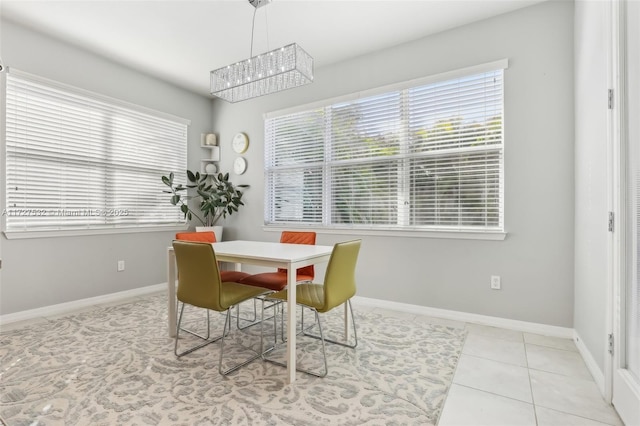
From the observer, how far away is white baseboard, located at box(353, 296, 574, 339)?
2.61 metres

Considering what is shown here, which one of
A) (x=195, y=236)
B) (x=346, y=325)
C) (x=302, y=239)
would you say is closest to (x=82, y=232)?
(x=195, y=236)

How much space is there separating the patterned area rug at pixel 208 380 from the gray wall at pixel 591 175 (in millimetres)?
878

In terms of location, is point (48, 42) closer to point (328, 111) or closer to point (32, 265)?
point (32, 265)

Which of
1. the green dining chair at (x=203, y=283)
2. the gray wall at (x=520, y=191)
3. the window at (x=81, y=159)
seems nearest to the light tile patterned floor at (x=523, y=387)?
the gray wall at (x=520, y=191)

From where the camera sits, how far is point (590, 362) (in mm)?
2031

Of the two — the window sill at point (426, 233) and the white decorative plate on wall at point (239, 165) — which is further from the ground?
the white decorative plate on wall at point (239, 165)

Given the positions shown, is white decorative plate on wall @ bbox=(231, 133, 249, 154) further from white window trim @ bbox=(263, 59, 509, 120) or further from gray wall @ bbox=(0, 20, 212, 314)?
gray wall @ bbox=(0, 20, 212, 314)

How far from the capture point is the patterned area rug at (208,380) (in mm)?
1585

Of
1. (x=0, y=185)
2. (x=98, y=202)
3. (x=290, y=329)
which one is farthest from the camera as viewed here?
(x=98, y=202)

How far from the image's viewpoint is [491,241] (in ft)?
9.43

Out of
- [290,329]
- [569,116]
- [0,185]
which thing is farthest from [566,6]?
[0,185]

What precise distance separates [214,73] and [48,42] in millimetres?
2132

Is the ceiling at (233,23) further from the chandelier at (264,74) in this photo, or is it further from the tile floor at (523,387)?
the tile floor at (523,387)

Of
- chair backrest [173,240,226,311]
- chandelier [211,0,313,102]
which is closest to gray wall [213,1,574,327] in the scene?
chandelier [211,0,313,102]
